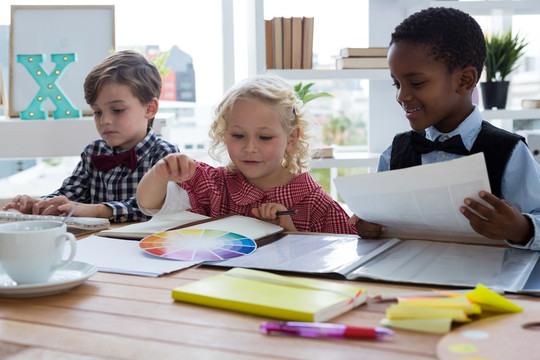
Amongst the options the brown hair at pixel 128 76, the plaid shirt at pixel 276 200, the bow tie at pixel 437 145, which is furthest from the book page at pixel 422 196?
the brown hair at pixel 128 76

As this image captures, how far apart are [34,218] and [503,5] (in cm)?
259

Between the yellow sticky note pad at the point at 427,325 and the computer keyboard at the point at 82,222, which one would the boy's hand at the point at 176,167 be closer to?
the computer keyboard at the point at 82,222

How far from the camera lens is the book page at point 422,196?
3.07 ft

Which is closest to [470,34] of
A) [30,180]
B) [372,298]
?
[372,298]

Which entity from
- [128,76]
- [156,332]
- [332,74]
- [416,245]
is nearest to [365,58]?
[332,74]

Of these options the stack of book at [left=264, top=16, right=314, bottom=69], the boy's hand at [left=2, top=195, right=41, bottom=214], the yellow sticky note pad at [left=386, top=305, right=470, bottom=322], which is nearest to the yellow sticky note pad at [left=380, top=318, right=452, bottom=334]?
the yellow sticky note pad at [left=386, top=305, right=470, bottom=322]

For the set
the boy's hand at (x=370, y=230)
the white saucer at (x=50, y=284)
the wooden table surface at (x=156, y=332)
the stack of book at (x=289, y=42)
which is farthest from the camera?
the stack of book at (x=289, y=42)

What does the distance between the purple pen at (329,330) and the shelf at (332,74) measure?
236 cm

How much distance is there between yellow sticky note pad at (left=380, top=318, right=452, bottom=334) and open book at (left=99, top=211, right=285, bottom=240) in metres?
0.51

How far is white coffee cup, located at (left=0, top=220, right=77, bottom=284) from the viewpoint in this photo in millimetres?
733

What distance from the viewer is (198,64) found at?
3324 millimetres

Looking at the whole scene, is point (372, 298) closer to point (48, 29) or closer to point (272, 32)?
point (272, 32)

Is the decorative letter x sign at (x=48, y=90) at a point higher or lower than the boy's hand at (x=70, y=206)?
higher

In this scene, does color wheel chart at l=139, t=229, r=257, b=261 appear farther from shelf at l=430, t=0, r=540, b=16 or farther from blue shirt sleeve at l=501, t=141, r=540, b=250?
shelf at l=430, t=0, r=540, b=16
